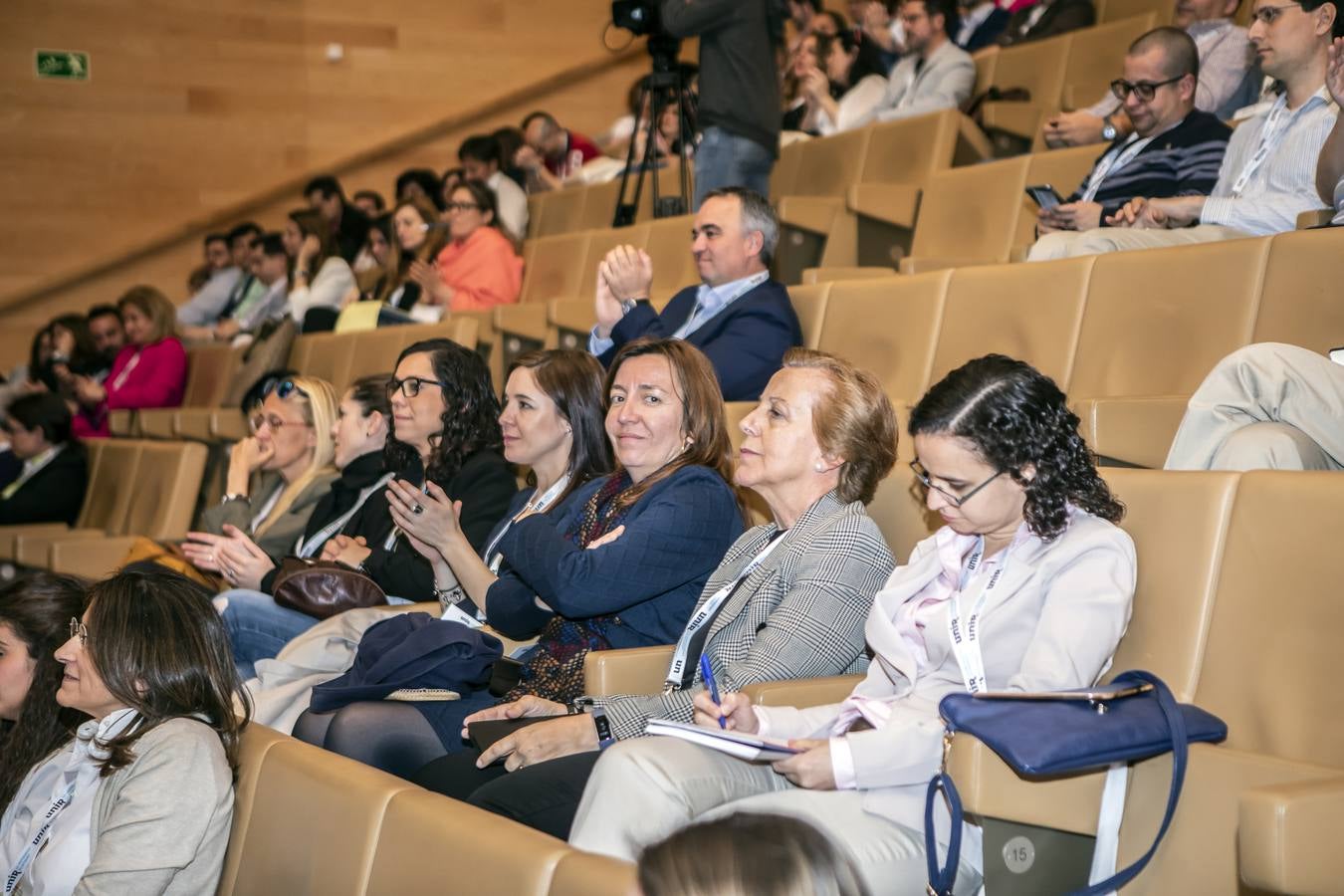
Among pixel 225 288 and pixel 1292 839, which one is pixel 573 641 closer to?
pixel 1292 839

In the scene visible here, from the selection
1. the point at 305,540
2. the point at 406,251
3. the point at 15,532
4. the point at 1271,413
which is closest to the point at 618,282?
the point at 305,540

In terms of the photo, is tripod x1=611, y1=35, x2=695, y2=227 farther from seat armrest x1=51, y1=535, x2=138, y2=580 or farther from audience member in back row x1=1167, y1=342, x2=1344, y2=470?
audience member in back row x1=1167, y1=342, x2=1344, y2=470

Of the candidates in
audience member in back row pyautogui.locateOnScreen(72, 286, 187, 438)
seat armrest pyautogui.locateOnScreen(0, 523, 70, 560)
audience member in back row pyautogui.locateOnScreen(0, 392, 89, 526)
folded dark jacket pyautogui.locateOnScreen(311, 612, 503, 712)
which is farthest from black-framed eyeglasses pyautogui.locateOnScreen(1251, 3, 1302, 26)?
audience member in back row pyautogui.locateOnScreen(72, 286, 187, 438)

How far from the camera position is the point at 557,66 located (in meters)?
8.42

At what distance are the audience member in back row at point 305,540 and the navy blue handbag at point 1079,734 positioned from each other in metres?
1.69

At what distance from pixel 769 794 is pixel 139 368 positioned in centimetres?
516

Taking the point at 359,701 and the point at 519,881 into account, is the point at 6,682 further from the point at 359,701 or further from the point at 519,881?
the point at 519,881

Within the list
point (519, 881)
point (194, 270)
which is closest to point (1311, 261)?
point (519, 881)

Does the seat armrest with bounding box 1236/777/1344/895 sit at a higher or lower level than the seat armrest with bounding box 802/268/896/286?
lower

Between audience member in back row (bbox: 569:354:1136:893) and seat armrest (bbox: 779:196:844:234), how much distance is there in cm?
241

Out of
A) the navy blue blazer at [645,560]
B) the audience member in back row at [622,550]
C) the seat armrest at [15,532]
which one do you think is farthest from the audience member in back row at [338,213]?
the navy blue blazer at [645,560]

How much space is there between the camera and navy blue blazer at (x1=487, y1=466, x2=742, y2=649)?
2162 millimetres

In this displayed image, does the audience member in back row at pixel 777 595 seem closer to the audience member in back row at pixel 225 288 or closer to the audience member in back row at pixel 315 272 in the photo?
the audience member in back row at pixel 315 272

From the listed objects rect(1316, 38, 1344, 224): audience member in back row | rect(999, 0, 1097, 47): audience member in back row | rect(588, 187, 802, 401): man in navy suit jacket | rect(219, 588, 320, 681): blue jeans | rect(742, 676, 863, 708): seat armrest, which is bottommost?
rect(219, 588, 320, 681): blue jeans
